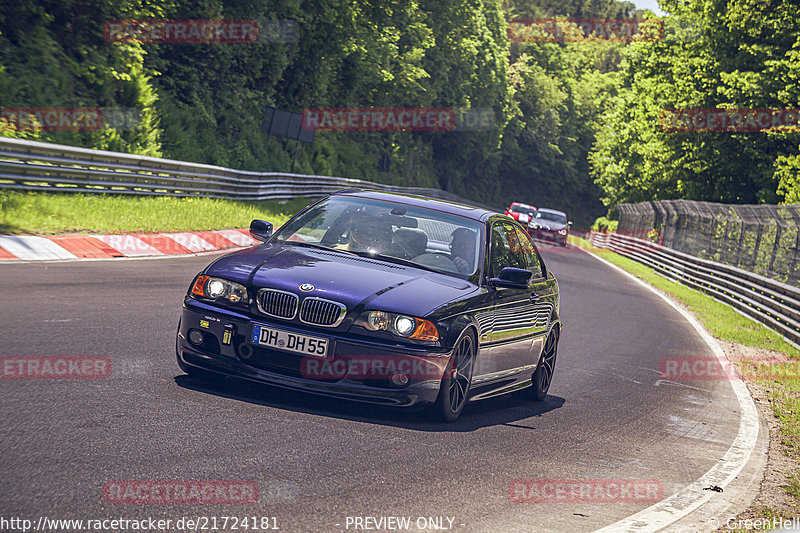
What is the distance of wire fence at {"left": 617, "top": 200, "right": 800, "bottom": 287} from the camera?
2061 centimetres

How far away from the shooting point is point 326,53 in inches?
1766

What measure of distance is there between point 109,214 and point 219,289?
11543 mm

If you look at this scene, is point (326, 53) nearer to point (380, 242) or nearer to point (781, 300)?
point (781, 300)

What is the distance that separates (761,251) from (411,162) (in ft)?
160

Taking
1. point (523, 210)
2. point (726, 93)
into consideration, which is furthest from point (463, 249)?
point (523, 210)

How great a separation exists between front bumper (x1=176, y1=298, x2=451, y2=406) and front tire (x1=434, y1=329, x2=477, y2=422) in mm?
94

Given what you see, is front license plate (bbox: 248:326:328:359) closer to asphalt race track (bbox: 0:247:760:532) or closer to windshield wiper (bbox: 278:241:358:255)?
asphalt race track (bbox: 0:247:760:532)

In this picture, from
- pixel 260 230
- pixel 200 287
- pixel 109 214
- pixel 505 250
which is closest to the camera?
pixel 200 287

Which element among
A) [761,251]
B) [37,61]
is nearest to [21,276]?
[37,61]

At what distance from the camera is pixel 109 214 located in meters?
17.5

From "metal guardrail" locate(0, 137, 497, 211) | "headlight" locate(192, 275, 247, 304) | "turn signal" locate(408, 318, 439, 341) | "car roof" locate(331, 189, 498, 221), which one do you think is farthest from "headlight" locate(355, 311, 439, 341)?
"metal guardrail" locate(0, 137, 497, 211)

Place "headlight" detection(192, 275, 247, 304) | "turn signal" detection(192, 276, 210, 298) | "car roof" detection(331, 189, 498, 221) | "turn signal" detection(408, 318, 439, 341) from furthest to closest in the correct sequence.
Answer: "car roof" detection(331, 189, 498, 221), "turn signal" detection(192, 276, 210, 298), "headlight" detection(192, 275, 247, 304), "turn signal" detection(408, 318, 439, 341)

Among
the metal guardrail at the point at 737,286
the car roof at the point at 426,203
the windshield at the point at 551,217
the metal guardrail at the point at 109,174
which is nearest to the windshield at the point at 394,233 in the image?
the car roof at the point at 426,203

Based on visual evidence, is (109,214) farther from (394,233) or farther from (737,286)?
(737,286)
